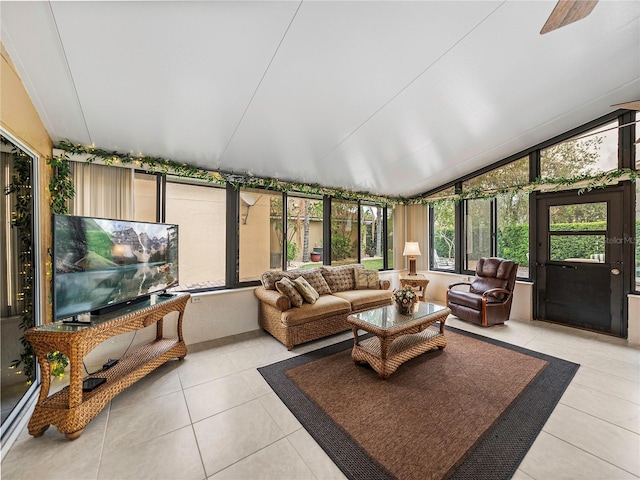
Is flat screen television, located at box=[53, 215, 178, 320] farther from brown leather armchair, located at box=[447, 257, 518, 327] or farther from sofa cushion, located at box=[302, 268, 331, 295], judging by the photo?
brown leather armchair, located at box=[447, 257, 518, 327]

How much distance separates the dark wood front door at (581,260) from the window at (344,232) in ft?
10.5

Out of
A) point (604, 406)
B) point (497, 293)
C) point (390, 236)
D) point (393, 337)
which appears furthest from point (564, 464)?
point (390, 236)

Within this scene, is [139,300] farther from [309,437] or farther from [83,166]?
[309,437]

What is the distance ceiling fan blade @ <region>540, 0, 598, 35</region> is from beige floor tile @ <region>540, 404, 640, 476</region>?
271cm

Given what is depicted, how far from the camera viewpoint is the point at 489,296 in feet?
13.8

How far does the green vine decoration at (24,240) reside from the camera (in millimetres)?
2172

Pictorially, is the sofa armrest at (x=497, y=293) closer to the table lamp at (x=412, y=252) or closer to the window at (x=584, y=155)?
the table lamp at (x=412, y=252)

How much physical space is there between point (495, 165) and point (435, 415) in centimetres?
461

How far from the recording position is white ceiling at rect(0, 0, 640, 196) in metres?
1.68

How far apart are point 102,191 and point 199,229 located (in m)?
1.18

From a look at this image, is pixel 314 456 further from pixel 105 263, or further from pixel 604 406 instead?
pixel 604 406

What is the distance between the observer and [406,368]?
2.80m

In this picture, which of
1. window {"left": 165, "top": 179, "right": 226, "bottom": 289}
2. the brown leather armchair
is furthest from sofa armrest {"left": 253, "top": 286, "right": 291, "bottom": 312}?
the brown leather armchair

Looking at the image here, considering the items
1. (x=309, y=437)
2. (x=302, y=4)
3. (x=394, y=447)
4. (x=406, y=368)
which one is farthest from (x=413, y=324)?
(x=302, y=4)
